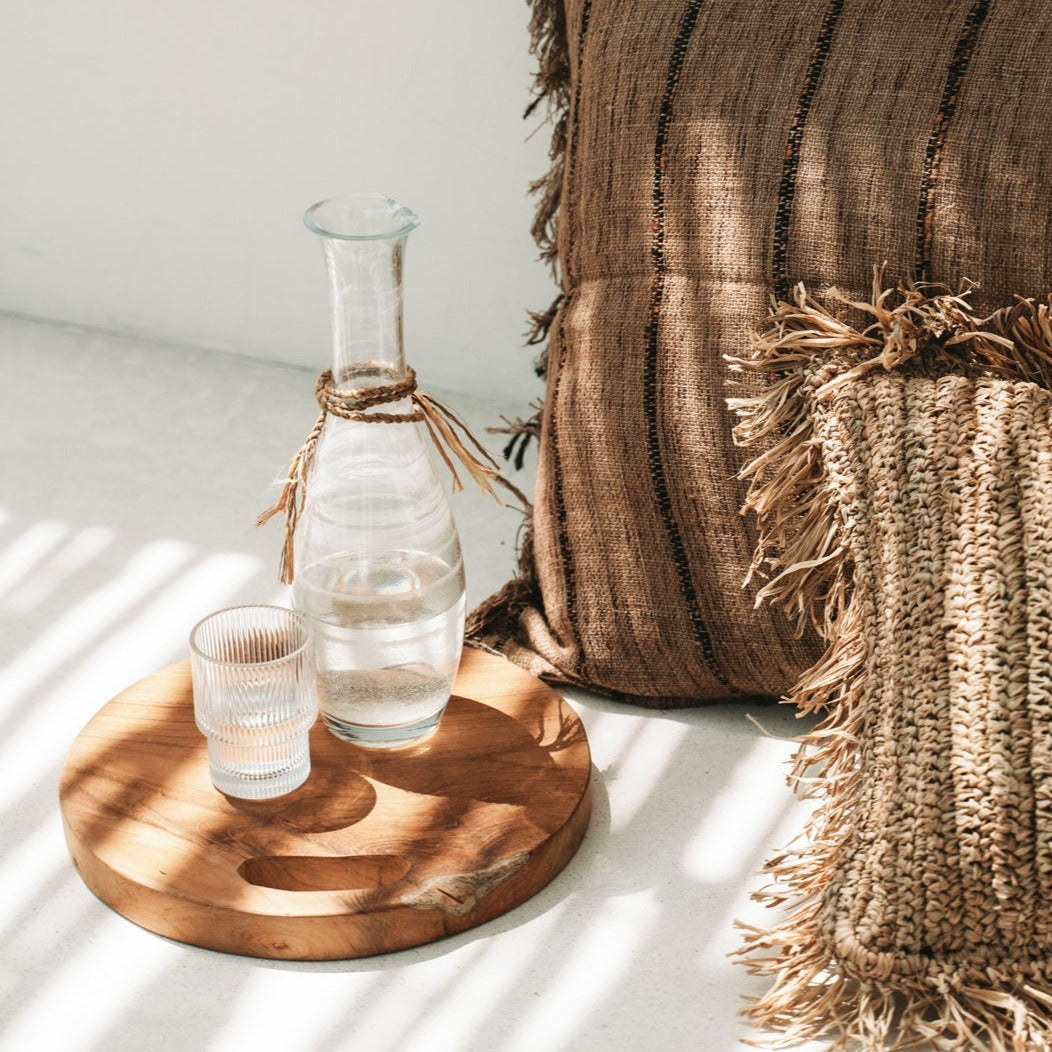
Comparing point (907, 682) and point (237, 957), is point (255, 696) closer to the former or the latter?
point (237, 957)

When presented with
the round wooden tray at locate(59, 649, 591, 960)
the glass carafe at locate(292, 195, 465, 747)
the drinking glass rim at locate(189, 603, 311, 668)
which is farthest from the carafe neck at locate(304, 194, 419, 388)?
the round wooden tray at locate(59, 649, 591, 960)

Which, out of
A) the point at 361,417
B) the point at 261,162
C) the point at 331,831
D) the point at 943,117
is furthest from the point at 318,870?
the point at 261,162

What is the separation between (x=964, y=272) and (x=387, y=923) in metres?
0.56

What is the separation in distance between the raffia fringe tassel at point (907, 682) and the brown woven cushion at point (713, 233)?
34 millimetres

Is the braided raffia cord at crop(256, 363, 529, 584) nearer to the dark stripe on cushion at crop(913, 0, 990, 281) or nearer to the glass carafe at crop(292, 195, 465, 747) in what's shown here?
the glass carafe at crop(292, 195, 465, 747)

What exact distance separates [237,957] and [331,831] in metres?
0.10

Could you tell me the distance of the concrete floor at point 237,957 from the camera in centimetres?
90

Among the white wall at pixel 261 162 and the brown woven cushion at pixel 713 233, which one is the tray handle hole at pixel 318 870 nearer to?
the brown woven cushion at pixel 713 233

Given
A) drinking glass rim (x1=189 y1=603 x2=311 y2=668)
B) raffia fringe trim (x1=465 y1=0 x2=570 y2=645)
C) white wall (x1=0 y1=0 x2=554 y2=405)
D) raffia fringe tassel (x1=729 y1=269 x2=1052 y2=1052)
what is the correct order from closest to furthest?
raffia fringe tassel (x1=729 y1=269 x2=1052 y2=1052) < drinking glass rim (x1=189 y1=603 x2=311 y2=668) < raffia fringe trim (x1=465 y1=0 x2=570 y2=645) < white wall (x1=0 y1=0 x2=554 y2=405)

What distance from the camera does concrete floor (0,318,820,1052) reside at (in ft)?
2.95

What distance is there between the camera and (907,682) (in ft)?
2.98

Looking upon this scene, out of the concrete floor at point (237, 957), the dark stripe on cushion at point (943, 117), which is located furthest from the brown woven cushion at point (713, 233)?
the concrete floor at point (237, 957)

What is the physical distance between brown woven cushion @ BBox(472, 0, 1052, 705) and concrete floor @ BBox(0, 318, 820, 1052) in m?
0.11

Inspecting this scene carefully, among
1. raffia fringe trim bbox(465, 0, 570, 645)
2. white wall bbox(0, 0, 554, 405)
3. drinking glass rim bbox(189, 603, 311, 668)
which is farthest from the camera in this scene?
white wall bbox(0, 0, 554, 405)
